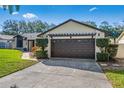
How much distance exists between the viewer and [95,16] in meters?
34.2

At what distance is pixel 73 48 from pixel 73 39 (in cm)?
72

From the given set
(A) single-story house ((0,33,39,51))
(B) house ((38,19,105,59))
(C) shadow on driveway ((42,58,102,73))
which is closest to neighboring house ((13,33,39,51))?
(A) single-story house ((0,33,39,51))

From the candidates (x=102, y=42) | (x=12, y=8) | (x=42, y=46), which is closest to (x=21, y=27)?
(x=42, y=46)

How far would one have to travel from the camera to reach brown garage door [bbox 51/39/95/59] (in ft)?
53.4

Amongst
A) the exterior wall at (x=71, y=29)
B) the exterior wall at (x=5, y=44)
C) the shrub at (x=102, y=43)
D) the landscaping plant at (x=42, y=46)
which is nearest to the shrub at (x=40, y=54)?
the landscaping plant at (x=42, y=46)

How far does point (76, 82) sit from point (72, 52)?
9470 millimetres

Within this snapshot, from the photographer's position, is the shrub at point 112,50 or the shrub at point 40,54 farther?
the shrub at point 40,54

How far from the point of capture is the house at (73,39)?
16.3 metres

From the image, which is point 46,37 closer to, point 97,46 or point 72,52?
point 72,52

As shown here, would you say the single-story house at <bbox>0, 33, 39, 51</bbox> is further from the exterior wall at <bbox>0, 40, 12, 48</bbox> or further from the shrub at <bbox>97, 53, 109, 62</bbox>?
the shrub at <bbox>97, 53, 109, 62</bbox>

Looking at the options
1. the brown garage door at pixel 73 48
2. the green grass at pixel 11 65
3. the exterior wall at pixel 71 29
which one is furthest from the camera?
the exterior wall at pixel 71 29

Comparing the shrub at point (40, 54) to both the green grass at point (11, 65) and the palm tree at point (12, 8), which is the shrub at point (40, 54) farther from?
the palm tree at point (12, 8)

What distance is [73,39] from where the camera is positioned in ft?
54.7
